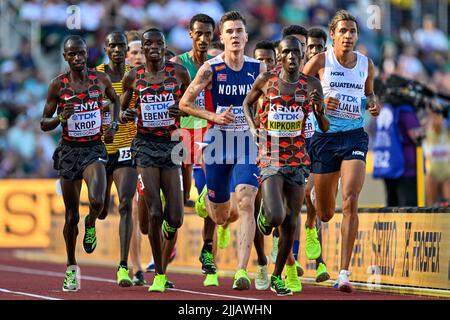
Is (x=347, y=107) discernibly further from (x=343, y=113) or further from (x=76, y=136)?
(x=76, y=136)

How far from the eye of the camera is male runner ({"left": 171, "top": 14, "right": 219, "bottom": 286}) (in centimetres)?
1419

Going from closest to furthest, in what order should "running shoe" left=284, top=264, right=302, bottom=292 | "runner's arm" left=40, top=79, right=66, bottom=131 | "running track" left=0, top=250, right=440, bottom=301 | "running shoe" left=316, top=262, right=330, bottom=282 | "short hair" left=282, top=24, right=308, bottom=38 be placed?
"running track" left=0, top=250, right=440, bottom=301 → "runner's arm" left=40, top=79, right=66, bottom=131 → "running shoe" left=284, top=264, right=302, bottom=292 → "running shoe" left=316, top=262, right=330, bottom=282 → "short hair" left=282, top=24, right=308, bottom=38

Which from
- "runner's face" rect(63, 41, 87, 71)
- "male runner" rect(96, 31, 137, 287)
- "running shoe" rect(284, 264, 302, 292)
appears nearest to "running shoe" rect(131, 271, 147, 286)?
"male runner" rect(96, 31, 137, 287)

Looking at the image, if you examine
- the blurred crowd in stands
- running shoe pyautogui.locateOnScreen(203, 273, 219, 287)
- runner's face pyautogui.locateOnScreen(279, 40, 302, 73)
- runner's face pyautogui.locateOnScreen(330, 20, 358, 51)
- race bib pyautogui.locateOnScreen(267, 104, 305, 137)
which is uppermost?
the blurred crowd in stands

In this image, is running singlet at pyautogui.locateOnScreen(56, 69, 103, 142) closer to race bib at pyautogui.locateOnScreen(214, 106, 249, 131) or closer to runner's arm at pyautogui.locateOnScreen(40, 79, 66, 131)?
runner's arm at pyautogui.locateOnScreen(40, 79, 66, 131)

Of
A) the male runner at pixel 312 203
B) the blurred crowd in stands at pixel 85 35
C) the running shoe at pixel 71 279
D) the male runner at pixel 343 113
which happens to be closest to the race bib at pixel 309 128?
the male runner at pixel 312 203

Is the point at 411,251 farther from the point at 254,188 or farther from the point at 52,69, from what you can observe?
the point at 52,69

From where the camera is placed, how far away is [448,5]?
34.4 metres

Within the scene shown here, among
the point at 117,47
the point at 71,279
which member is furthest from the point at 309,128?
the point at 71,279

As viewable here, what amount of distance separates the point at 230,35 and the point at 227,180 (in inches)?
62.1

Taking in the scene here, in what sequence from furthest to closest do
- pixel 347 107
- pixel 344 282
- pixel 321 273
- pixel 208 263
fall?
pixel 208 263, pixel 321 273, pixel 347 107, pixel 344 282

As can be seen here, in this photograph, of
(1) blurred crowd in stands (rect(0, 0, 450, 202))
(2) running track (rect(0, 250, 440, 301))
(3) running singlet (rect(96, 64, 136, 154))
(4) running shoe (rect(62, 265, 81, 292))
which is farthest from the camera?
(1) blurred crowd in stands (rect(0, 0, 450, 202))

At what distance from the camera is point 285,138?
40.7 feet

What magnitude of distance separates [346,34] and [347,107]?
2.53 ft
